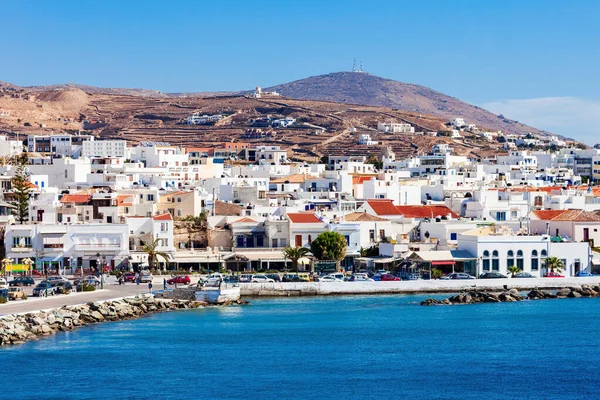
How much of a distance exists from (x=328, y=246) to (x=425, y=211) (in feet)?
41.4

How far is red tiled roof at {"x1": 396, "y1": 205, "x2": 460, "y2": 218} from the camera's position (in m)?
70.8

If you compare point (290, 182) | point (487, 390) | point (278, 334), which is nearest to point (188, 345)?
point (278, 334)

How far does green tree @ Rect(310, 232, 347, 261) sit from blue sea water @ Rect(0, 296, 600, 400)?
8.11 meters

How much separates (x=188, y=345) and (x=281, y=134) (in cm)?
13453

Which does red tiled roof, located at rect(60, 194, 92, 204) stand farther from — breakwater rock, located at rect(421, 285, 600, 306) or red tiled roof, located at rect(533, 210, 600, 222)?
red tiled roof, located at rect(533, 210, 600, 222)

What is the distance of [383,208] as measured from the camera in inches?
2805

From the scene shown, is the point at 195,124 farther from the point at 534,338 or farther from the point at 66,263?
the point at 534,338

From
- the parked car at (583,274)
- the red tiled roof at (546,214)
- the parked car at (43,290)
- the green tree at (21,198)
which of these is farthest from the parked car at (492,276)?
the green tree at (21,198)

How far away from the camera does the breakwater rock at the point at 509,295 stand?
53.6m

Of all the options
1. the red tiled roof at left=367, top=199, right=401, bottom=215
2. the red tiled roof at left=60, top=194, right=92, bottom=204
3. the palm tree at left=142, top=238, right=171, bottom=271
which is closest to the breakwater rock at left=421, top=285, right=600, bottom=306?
the palm tree at left=142, top=238, right=171, bottom=271

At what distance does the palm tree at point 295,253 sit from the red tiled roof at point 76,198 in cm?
1272

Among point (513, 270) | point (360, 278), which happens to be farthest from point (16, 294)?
point (513, 270)

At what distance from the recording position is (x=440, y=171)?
109 m

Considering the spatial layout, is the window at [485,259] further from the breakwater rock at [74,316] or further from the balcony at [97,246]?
the balcony at [97,246]
